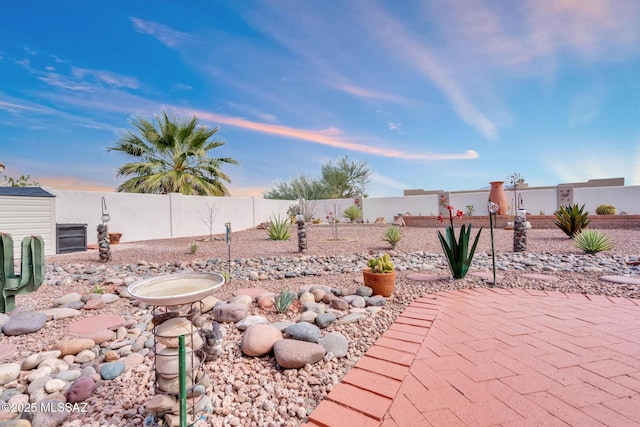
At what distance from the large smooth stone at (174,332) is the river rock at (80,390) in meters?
0.71

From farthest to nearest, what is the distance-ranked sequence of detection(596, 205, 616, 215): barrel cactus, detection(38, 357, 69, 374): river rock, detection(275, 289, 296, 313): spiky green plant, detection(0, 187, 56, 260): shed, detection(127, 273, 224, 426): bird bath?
detection(596, 205, 616, 215): barrel cactus
detection(0, 187, 56, 260): shed
detection(275, 289, 296, 313): spiky green plant
detection(38, 357, 69, 374): river rock
detection(127, 273, 224, 426): bird bath

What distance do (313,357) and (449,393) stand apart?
2.34 feet

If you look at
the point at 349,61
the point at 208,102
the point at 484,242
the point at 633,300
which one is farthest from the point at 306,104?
the point at 633,300

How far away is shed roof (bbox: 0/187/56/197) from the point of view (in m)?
6.06

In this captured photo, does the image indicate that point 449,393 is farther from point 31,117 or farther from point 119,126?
point 119,126

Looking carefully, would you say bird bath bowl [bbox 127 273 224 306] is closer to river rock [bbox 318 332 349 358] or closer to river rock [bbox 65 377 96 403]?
river rock [bbox 65 377 96 403]

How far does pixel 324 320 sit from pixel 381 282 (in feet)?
2.87

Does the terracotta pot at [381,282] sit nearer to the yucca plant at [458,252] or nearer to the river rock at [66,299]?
the yucca plant at [458,252]

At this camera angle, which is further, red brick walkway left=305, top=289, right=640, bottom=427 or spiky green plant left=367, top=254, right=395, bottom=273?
spiky green plant left=367, top=254, right=395, bottom=273

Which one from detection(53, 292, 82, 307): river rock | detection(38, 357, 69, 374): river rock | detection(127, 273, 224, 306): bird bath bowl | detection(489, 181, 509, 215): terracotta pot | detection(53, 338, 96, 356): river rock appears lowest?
detection(38, 357, 69, 374): river rock

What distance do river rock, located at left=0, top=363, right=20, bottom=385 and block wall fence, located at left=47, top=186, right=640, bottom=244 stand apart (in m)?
7.65

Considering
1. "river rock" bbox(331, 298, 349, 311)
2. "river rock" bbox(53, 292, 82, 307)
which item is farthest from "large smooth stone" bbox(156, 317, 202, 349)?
"river rock" bbox(53, 292, 82, 307)

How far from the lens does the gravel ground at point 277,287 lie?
135cm

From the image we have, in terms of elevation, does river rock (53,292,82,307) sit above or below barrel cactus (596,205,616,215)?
below
